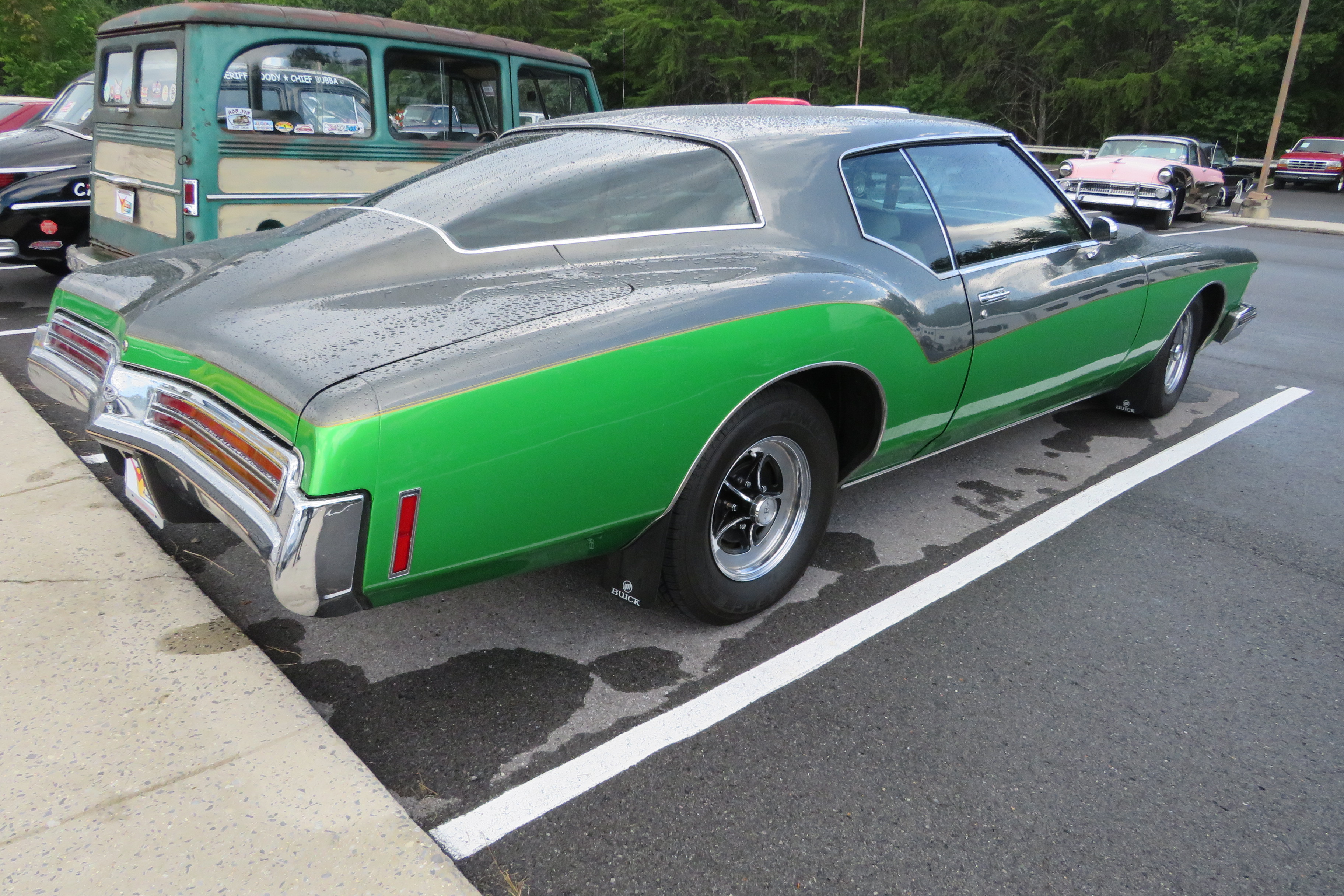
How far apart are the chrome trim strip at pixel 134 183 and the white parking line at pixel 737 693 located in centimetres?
440

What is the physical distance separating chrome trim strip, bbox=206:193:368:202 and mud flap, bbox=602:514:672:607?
10.8 feet

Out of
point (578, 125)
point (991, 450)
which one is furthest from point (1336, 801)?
point (578, 125)

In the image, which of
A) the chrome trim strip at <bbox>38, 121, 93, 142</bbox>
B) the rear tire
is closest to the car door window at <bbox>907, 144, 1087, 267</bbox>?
the rear tire

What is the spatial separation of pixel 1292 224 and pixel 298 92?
17347mm

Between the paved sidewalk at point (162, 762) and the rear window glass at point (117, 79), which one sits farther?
the rear window glass at point (117, 79)

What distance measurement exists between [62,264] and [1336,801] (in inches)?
354

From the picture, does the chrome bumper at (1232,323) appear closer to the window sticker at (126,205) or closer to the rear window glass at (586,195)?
the rear window glass at (586,195)

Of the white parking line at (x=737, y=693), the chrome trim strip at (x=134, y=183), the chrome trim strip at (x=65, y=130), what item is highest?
the chrome trim strip at (x=65, y=130)

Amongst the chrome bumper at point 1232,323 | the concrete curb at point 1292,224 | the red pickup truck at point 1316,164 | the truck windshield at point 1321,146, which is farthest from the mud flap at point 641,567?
the truck windshield at point 1321,146

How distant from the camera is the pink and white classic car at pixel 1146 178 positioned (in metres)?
15.1

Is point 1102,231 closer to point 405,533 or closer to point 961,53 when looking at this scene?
point 405,533

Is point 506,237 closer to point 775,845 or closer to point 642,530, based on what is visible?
A: point 642,530

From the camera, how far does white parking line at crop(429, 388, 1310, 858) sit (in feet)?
6.79

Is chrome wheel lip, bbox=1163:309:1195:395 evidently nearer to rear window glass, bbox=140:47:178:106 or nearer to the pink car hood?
rear window glass, bbox=140:47:178:106
